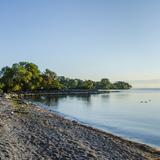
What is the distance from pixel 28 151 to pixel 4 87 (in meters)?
143

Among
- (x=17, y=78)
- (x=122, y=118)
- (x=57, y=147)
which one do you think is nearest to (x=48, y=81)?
(x=17, y=78)

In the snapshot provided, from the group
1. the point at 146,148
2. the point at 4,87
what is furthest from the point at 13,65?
the point at 146,148

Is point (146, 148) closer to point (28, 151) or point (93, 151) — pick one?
point (93, 151)

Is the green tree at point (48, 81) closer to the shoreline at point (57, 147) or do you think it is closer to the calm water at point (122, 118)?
the calm water at point (122, 118)

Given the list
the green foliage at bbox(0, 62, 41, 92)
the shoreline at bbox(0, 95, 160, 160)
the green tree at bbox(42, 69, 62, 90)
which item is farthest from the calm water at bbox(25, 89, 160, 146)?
the green tree at bbox(42, 69, 62, 90)

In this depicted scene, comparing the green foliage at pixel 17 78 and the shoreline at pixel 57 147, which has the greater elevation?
the green foliage at pixel 17 78

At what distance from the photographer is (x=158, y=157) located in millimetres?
23828

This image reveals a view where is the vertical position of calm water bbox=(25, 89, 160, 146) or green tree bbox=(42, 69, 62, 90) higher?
green tree bbox=(42, 69, 62, 90)

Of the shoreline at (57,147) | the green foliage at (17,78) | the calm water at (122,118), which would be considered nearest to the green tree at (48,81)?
the green foliage at (17,78)

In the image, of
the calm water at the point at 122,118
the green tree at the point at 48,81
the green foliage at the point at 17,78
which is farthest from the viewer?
the green tree at the point at 48,81

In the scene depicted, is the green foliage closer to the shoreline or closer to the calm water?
the calm water

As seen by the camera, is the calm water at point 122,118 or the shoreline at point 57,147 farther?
the calm water at point 122,118

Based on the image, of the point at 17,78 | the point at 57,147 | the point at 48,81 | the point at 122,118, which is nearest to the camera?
the point at 57,147

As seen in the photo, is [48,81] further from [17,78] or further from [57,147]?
[57,147]
